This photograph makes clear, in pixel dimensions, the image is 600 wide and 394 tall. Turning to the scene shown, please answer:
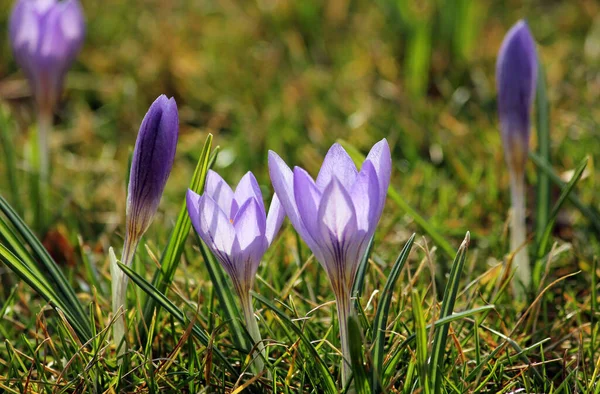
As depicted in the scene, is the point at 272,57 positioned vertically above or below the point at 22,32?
below

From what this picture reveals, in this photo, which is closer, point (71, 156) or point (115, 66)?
point (71, 156)

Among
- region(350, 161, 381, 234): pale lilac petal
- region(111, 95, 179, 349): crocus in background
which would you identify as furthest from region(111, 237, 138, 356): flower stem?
region(350, 161, 381, 234): pale lilac petal

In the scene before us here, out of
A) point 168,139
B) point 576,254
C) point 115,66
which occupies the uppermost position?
point 168,139

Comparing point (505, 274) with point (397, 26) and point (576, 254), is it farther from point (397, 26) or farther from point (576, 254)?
point (397, 26)

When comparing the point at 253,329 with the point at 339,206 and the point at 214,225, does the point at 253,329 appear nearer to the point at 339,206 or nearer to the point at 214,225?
the point at 214,225

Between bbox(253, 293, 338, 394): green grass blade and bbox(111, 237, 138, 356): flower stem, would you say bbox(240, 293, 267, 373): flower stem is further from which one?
bbox(111, 237, 138, 356): flower stem

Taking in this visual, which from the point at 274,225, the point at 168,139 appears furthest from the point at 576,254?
the point at 168,139

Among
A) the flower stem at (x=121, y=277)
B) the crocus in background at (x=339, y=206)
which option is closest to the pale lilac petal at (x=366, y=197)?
the crocus in background at (x=339, y=206)

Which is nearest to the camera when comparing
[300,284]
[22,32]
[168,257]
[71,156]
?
[168,257]
